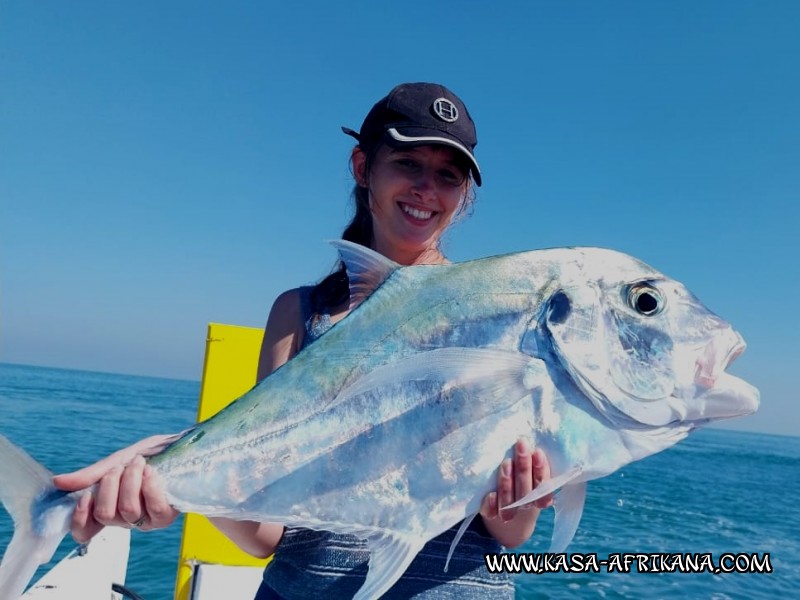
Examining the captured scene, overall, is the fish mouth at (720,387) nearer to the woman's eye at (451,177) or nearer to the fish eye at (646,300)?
the fish eye at (646,300)

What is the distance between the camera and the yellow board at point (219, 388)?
4418 mm

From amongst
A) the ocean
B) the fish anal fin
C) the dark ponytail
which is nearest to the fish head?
the fish anal fin

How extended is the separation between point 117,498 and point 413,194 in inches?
67.7

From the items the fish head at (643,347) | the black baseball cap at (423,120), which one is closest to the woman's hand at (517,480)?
the fish head at (643,347)

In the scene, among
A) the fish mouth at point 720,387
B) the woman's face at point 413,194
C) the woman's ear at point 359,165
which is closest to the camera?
the fish mouth at point 720,387

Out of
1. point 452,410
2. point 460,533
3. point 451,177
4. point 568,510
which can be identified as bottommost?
point 460,533

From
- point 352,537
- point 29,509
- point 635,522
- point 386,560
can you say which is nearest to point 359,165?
point 352,537

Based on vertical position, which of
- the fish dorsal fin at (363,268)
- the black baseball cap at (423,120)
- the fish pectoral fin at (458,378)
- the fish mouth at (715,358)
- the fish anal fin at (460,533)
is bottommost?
the fish anal fin at (460,533)

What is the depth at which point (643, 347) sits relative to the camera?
1.81 meters

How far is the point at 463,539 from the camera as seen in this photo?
6.94ft

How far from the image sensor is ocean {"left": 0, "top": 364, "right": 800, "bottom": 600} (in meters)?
9.00

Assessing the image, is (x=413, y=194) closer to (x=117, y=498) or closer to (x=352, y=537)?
(x=352, y=537)

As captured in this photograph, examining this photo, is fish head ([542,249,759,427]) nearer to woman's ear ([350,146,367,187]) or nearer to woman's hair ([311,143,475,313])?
woman's hair ([311,143,475,313])

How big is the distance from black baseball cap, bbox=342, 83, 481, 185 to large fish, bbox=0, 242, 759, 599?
2.32 feet
